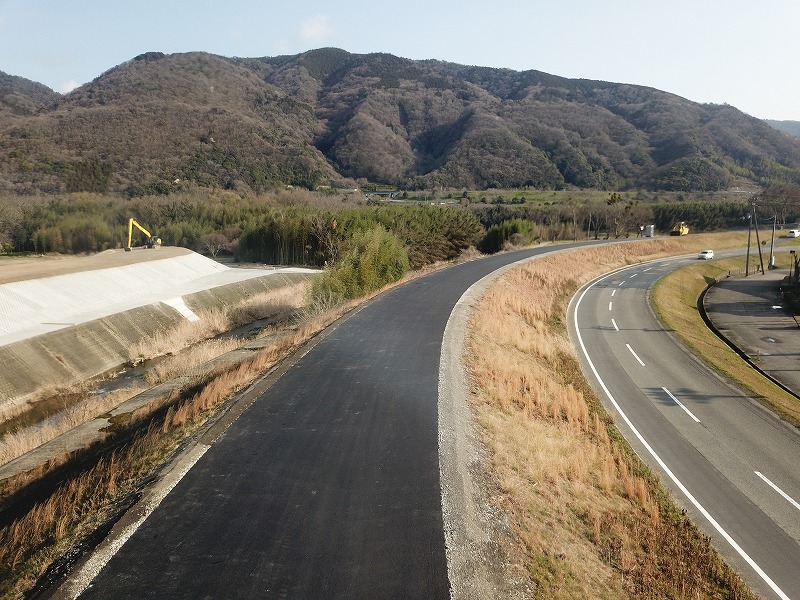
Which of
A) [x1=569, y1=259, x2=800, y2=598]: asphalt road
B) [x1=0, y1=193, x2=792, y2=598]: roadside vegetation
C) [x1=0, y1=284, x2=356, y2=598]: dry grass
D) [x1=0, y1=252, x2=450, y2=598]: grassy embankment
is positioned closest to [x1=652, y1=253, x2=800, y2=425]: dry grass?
[x1=569, y1=259, x2=800, y2=598]: asphalt road

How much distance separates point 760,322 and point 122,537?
37165 millimetres

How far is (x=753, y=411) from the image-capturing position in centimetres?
1730

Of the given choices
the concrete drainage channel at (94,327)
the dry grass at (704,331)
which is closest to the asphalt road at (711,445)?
the dry grass at (704,331)

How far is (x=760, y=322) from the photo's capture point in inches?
1307

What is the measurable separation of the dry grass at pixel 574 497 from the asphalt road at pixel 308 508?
133 cm

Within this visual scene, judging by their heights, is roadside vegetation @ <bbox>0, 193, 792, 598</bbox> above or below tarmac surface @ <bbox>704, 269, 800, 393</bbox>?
above

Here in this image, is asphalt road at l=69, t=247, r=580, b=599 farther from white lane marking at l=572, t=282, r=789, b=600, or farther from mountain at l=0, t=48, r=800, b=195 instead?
mountain at l=0, t=48, r=800, b=195

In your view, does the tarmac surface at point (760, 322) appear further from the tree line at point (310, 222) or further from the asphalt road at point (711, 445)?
the tree line at point (310, 222)

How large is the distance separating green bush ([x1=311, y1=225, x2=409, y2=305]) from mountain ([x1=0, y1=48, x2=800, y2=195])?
67.7 meters

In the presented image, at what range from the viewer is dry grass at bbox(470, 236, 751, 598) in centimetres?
701

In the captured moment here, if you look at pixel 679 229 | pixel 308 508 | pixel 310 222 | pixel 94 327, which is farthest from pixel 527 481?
pixel 679 229

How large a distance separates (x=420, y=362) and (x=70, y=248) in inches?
2303

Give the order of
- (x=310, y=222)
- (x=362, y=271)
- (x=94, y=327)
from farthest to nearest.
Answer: (x=310, y=222) < (x=362, y=271) < (x=94, y=327)

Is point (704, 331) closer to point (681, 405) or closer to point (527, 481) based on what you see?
point (681, 405)
